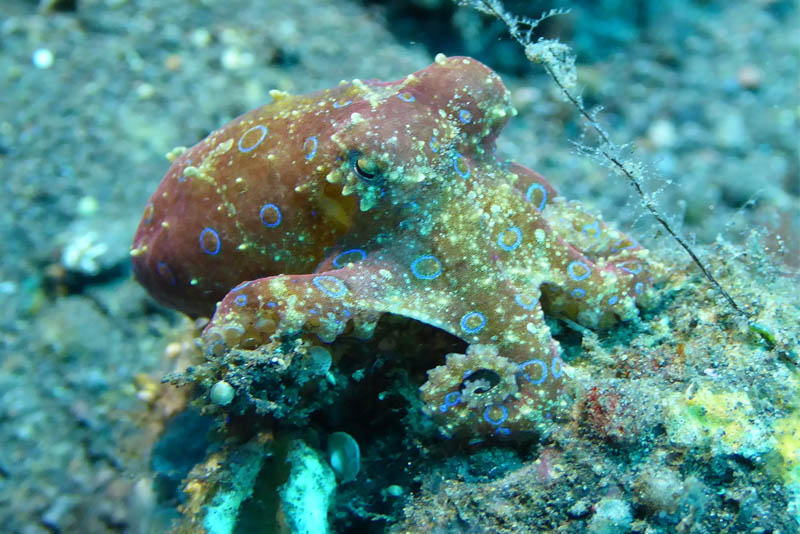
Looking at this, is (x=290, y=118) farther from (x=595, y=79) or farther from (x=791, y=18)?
(x=791, y=18)

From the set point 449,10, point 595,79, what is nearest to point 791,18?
point 595,79

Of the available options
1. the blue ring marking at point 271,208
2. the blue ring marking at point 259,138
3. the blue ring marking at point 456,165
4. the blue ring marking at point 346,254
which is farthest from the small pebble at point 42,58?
the blue ring marking at point 456,165

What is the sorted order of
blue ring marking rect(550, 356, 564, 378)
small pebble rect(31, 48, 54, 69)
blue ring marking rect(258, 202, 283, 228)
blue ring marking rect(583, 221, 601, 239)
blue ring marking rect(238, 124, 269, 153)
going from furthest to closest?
small pebble rect(31, 48, 54, 69)
blue ring marking rect(583, 221, 601, 239)
blue ring marking rect(238, 124, 269, 153)
blue ring marking rect(258, 202, 283, 228)
blue ring marking rect(550, 356, 564, 378)

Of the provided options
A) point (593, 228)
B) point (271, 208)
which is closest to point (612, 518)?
point (593, 228)

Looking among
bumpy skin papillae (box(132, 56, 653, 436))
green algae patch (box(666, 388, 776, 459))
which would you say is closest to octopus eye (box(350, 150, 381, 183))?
bumpy skin papillae (box(132, 56, 653, 436))

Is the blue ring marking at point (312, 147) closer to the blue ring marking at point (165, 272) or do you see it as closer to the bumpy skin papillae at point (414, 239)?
the bumpy skin papillae at point (414, 239)

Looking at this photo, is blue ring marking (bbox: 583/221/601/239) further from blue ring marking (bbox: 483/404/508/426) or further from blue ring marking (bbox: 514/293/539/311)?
blue ring marking (bbox: 483/404/508/426)

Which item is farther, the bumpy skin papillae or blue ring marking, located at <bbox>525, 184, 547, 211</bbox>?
blue ring marking, located at <bbox>525, 184, 547, 211</bbox>
